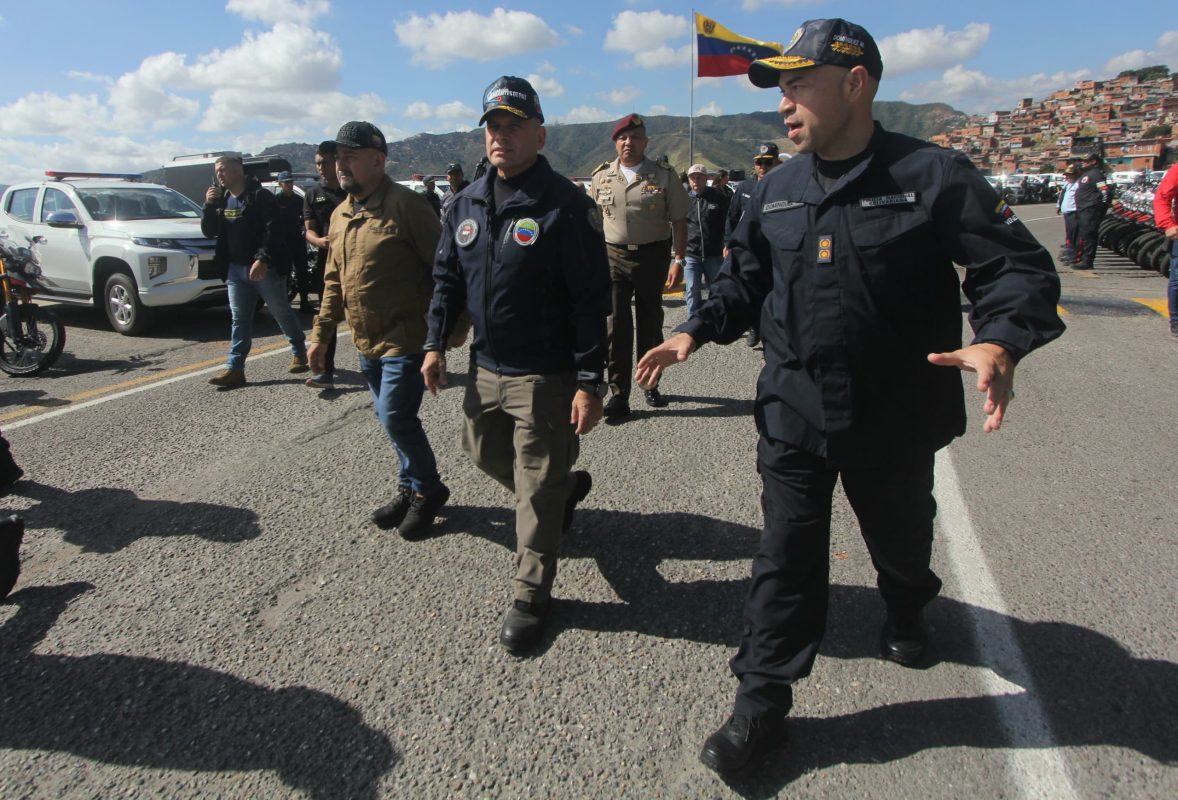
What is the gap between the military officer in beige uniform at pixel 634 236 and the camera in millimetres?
5281

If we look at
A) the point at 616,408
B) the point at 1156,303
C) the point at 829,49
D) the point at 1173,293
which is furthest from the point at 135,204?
the point at 1156,303

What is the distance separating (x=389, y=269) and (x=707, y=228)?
4453 mm

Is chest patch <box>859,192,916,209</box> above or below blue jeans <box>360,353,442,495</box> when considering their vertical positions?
above

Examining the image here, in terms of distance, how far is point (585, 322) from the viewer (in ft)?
8.99

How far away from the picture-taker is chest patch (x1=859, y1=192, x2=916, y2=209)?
6.29 feet

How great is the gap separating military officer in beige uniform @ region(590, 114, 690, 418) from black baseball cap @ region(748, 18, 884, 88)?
323 cm

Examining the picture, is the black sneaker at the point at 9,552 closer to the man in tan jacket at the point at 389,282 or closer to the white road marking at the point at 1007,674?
the man in tan jacket at the point at 389,282

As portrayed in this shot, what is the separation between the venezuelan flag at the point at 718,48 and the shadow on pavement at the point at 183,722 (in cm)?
1344

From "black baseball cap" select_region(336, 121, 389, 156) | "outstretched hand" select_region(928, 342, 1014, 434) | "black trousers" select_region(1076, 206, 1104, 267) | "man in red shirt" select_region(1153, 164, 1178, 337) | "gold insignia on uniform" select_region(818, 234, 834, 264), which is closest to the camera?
"outstretched hand" select_region(928, 342, 1014, 434)

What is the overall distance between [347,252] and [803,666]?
9.27 feet

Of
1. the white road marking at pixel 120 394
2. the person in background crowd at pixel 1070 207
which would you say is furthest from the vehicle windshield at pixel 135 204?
the person in background crowd at pixel 1070 207

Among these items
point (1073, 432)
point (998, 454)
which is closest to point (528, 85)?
point (998, 454)

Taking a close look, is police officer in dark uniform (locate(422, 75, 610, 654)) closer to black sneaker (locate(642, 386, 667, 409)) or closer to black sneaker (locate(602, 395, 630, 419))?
black sneaker (locate(602, 395, 630, 419))

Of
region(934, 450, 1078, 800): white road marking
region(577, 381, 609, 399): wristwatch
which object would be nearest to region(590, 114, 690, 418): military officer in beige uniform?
region(934, 450, 1078, 800): white road marking
